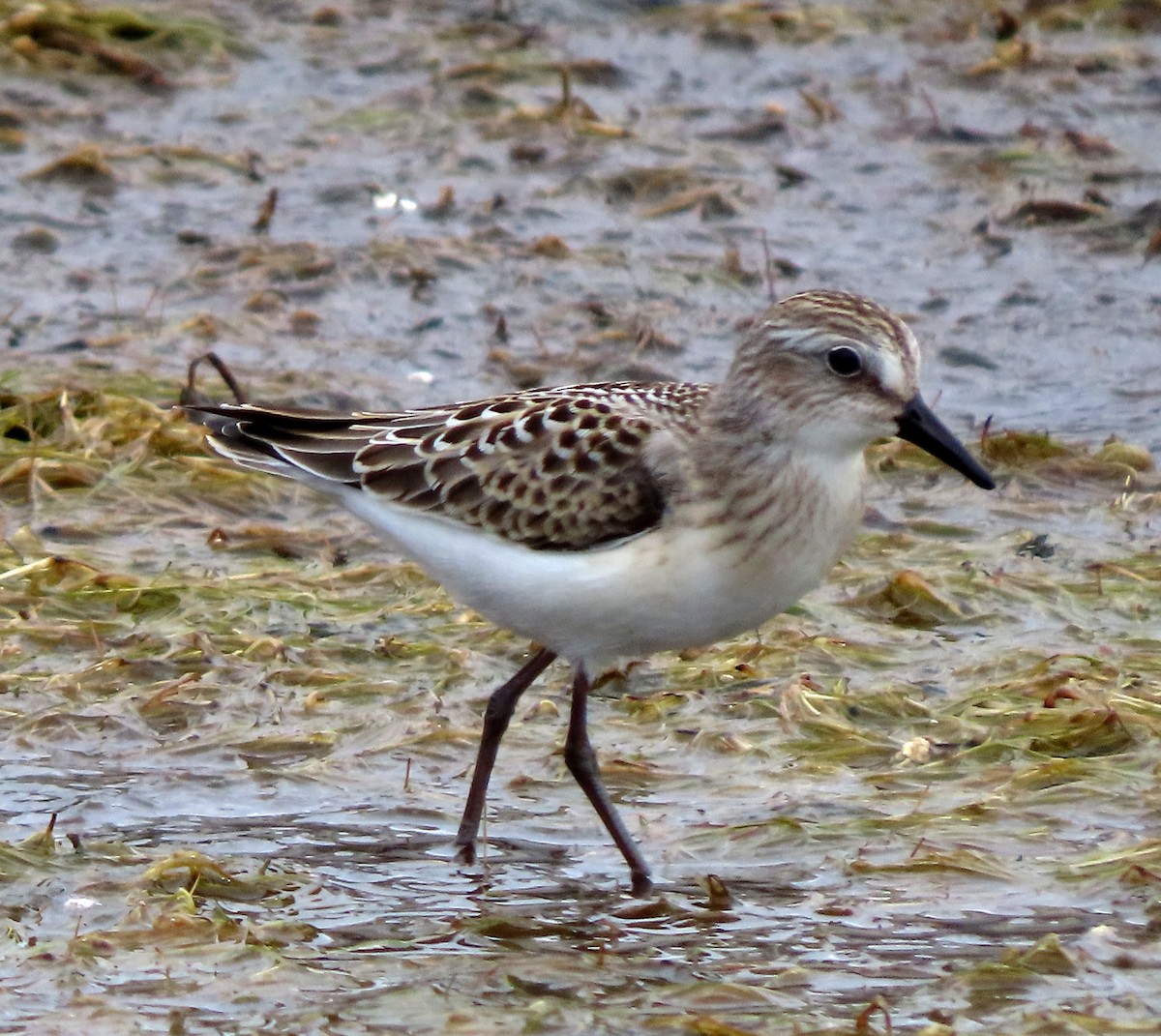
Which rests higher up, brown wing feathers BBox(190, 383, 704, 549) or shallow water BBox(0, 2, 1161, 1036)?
brown wing feathers BBox(190, 383, 704, 549)

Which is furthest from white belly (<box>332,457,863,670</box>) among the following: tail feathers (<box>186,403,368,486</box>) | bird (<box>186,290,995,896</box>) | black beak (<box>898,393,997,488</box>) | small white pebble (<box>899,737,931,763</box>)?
small white pebble (<box>899,737,931,763</box>)

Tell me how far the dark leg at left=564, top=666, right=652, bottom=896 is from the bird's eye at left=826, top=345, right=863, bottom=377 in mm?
1257

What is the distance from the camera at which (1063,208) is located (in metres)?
12.8

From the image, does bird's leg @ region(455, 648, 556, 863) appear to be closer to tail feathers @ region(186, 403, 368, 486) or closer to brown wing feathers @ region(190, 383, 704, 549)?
brown wing feathers @ region(190, 383, 704, 549)

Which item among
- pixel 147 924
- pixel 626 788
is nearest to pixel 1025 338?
pixel 626 788

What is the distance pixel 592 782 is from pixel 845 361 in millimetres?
1571

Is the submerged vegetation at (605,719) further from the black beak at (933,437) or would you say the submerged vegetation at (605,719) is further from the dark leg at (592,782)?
the black beak at (933,437)

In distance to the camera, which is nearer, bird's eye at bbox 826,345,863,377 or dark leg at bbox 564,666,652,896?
bird's eye at bbox 826,345,863,377

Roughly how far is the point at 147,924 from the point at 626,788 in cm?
190

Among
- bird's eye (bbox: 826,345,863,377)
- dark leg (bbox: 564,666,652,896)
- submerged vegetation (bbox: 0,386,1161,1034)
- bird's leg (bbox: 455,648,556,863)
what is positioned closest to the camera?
submerged vegetation (bbox: 0,386,1161,1034)

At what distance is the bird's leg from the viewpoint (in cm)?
725

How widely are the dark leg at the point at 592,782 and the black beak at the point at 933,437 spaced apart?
1288 millimetres

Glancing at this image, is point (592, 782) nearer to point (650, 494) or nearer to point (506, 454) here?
point (650, 494)

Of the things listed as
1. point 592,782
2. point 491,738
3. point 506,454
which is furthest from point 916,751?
point 506,454
